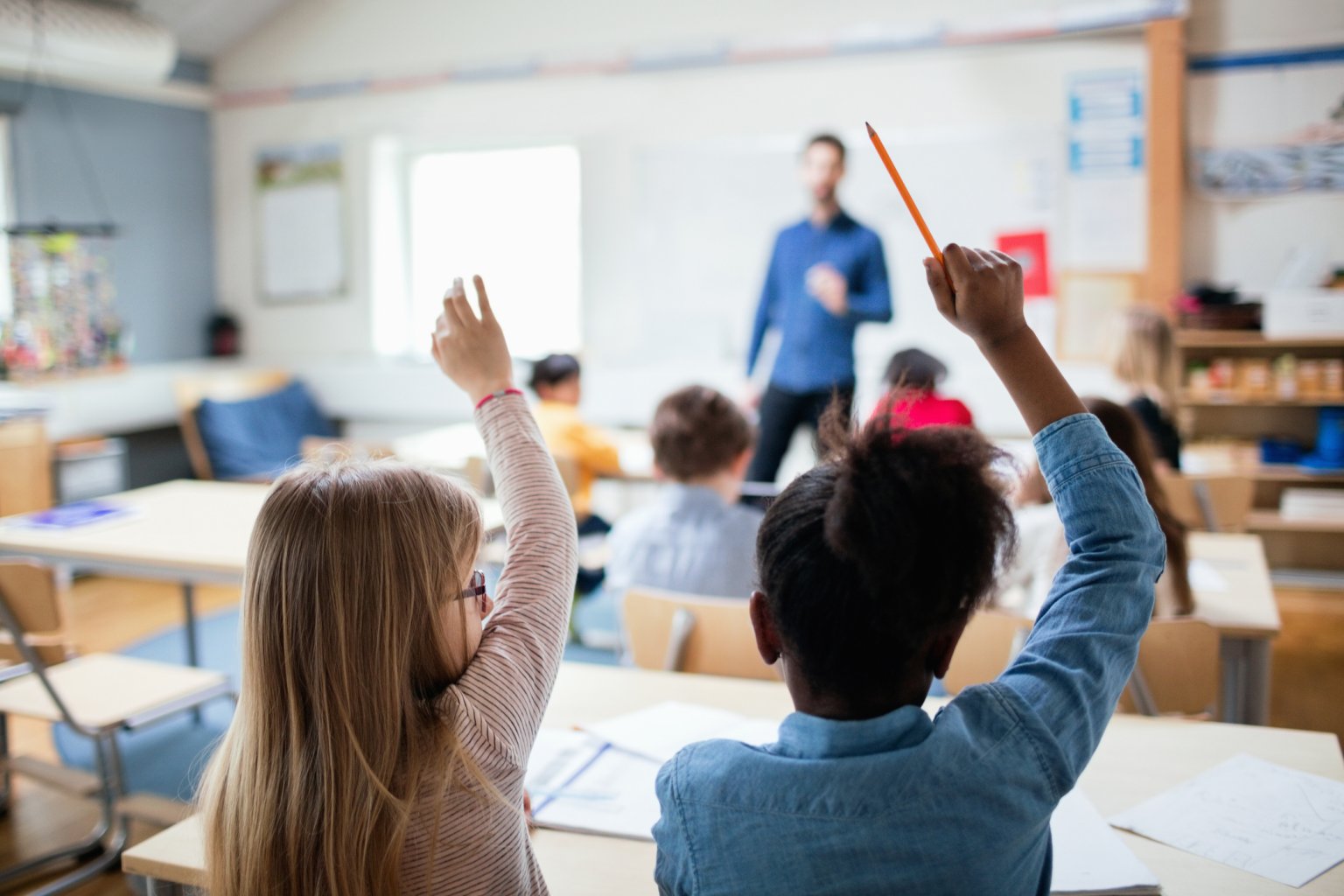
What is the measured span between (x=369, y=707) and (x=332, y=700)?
32 millimetres

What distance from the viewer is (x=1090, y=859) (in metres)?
1.18

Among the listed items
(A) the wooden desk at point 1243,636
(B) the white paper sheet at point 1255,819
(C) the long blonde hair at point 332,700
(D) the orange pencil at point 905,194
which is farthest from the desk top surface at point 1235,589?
(C) the long blonde hair at point 332,700

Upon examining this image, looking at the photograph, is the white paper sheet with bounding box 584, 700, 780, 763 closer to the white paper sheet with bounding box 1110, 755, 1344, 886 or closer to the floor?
the white paper sheet with bounding box 1110, 755, 1344, 886

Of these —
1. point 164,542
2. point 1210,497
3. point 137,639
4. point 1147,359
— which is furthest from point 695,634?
point 137,639

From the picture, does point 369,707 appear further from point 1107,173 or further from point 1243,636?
point 1107,173

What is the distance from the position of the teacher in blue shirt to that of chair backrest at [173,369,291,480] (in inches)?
128

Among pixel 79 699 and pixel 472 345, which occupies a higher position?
pixel 472 345

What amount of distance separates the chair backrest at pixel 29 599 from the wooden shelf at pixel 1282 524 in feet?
13.8

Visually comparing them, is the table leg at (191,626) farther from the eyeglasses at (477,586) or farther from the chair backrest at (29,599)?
the eyeglasses at (477,586)

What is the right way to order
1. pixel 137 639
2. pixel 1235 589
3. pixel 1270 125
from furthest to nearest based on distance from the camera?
pixel 1270 125, pixel 137 639, pixel 1235 589

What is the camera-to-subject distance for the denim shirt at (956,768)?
788 millimetres

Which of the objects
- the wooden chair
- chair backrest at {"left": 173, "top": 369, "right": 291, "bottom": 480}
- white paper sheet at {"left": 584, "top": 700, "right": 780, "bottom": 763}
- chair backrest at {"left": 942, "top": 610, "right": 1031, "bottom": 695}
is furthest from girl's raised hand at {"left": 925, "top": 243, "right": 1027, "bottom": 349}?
chair backrest at {"left": 173, "top": 369, "right": 291, "bottom": 480}

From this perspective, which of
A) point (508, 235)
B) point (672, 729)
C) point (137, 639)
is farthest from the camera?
point (508, 235)

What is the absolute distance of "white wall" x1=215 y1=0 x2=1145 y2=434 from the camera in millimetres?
5152
